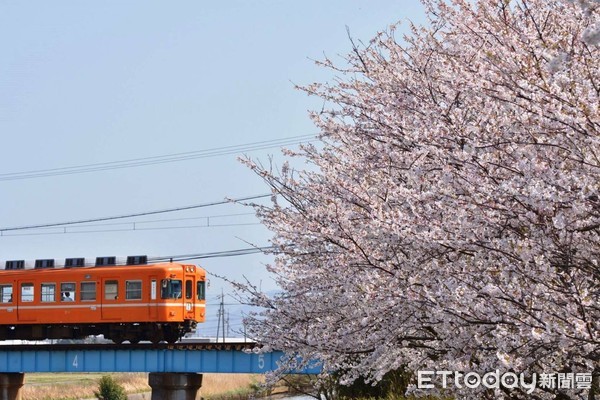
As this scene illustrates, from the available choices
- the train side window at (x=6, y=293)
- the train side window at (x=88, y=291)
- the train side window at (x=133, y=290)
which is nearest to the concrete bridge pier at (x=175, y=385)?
the train side window at (x=133, y=290)

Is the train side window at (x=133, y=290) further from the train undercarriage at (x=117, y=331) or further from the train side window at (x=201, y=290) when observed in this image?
the train side window at (x=201, y=290)

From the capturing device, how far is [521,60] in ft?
23.4

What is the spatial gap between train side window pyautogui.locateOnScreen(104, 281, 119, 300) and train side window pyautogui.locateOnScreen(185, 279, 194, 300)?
212 centimetres

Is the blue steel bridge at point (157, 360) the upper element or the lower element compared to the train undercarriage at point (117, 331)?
lower

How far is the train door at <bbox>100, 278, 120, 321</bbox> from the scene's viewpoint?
97.6 feet

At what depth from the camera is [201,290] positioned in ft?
104

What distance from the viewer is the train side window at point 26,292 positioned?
101 feet

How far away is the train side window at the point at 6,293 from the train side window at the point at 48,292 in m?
1.24

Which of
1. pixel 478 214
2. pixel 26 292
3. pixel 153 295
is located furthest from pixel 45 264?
pixel 478 214

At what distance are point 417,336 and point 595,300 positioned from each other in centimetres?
314

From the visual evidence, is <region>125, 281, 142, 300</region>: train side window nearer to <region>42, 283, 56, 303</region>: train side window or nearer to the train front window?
the train front window

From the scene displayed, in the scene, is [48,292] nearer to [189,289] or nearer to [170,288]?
[170,288]

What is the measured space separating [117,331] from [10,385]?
22.1 ft

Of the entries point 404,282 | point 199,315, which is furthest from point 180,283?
point 404,282
